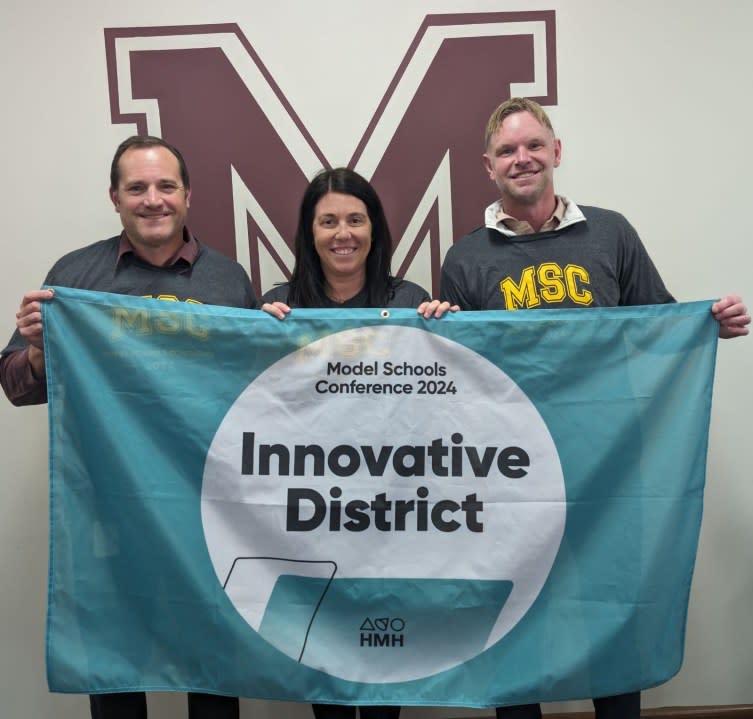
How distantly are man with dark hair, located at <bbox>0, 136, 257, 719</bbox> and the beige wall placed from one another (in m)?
0.47

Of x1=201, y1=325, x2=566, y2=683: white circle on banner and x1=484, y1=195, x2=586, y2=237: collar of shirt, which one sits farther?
x1=484, y1=195, x2=586, y2=237: collar of shirt

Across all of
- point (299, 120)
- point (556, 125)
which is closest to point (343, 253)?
point (299, 120)

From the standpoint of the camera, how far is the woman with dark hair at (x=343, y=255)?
6.52 ft

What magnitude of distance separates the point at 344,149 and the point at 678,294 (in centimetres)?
117

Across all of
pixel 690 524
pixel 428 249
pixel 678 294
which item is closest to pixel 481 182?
pixel 428 249

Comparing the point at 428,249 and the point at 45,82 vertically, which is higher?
the point at 45,82

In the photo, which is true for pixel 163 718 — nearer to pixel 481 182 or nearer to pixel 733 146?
pixel 481 182

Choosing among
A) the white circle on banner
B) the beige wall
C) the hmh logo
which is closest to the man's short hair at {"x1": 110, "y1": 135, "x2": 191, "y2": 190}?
the beige wall

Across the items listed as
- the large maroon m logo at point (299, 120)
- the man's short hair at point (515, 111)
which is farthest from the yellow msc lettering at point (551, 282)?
the large maroon m logo at point (299, 120)

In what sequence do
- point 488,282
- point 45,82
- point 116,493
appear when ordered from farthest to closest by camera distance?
point 45,82
point 488,282
point 116,493

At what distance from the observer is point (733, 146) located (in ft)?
8.06

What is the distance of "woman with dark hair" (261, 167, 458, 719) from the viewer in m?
1.99

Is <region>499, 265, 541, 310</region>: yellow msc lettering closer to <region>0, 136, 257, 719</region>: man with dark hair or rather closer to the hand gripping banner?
the hand gripping banner

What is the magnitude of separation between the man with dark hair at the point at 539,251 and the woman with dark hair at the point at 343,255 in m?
0.18
